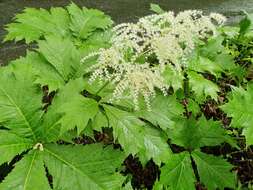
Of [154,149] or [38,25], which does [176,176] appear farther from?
[38,25]

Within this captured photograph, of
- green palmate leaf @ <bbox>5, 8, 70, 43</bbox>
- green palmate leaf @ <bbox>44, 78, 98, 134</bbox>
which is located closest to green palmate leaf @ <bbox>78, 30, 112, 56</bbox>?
green palmate leaf @ <bbox>5, 8, 70, 43</bbox>

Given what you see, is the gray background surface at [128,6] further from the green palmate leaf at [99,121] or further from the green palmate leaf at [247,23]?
the green palmate leaf at [99,121]

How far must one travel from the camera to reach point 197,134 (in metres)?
3.13

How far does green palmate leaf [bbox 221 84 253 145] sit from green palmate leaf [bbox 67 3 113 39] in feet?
4.58

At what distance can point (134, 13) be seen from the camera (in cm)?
677

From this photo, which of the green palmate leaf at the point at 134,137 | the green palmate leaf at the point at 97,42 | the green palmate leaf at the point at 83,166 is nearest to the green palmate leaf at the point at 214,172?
the green palmate leaf at the point at 134,137

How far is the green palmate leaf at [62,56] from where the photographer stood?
3.06 meters

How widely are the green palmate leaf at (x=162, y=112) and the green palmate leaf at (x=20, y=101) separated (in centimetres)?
67

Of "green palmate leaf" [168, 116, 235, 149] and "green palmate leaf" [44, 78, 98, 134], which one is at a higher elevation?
"green palmate leaf" [44, 78, 98, 134]

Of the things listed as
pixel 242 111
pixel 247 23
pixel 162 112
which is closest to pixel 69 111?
pixel 162 112

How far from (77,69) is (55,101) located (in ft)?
1.50

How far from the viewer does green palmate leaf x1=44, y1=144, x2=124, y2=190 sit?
8.11 feet

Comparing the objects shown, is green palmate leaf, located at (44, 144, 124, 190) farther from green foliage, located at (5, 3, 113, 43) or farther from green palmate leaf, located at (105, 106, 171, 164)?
green foliage, located at (5, 3, 113, 43)

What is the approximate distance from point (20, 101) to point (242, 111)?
4.80 ft
